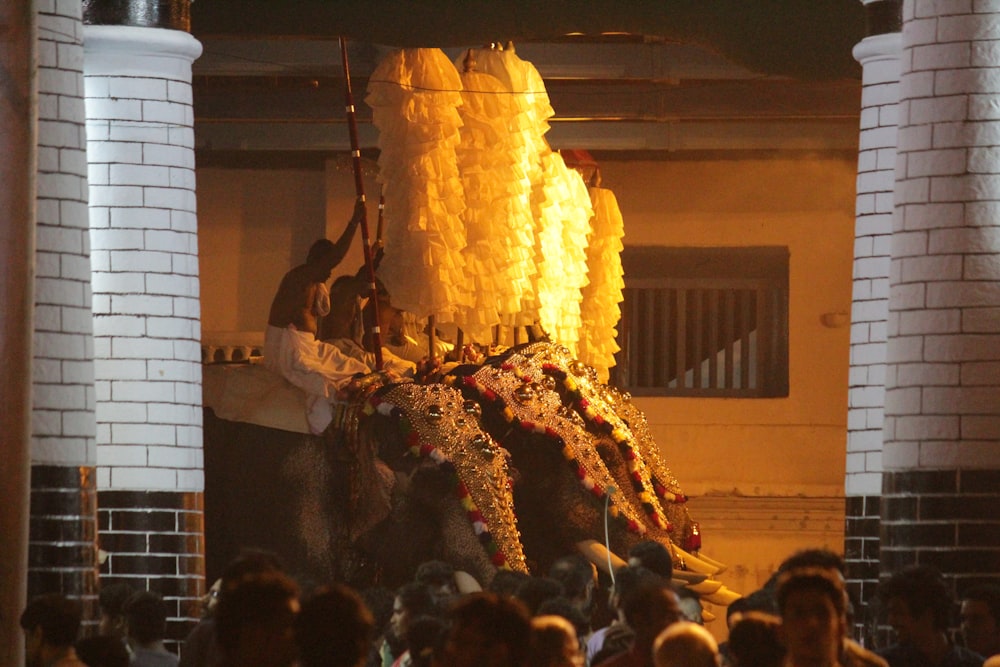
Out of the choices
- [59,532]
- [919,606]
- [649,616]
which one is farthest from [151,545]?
[919,606]

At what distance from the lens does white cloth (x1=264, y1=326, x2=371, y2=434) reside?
45.7 ft

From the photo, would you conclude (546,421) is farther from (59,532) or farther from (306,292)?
(59,532)

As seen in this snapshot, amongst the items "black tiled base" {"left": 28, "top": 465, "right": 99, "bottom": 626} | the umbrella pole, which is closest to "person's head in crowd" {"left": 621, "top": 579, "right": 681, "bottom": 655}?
"black tiled base" {"left": 28, "top": 465, "right": 99, "bottom": 626}

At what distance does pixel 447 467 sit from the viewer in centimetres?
1357

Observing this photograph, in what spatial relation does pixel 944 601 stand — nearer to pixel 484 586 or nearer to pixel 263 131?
pixel 484 586

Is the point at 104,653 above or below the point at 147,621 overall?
above

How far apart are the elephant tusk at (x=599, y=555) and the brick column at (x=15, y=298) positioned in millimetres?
5067

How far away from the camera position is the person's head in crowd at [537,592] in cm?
1016

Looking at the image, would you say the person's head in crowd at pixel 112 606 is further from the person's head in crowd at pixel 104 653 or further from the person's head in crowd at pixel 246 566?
the person's head in crowd at pixel 104 653

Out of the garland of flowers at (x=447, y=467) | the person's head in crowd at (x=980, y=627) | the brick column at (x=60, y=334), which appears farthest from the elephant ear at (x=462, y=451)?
the person's head in crowd at (x=980, y=627)

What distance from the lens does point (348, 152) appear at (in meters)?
17.7

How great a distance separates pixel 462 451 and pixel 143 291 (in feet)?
9.28

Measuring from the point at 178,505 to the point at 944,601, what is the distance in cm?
453

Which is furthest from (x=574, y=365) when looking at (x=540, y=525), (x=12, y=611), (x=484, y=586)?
(x=12, y=611)
